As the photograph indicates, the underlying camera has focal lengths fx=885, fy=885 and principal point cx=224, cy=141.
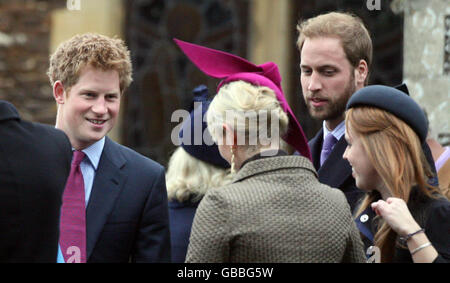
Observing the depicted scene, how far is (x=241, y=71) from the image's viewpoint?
11.1 feet

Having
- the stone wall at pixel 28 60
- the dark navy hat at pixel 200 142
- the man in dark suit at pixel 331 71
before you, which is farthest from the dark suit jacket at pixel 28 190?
the stone wall at pixel 28 60

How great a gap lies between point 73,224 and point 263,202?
101 cm

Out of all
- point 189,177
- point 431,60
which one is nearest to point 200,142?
point 189,177

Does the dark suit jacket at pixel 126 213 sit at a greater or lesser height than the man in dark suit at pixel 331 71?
lesser

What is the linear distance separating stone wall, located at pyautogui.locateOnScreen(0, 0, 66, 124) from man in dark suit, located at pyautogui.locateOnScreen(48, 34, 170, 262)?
3611mm

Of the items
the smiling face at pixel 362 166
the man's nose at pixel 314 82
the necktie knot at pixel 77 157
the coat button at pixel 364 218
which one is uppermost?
the man's nose at pixel 314 82

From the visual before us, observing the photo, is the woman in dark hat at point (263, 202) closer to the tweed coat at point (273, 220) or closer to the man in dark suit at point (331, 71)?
the tweed coat at point (273, 220)

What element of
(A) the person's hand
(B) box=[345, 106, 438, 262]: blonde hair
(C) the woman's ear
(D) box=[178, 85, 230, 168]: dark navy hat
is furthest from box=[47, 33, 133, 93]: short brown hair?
(A) the person's hand

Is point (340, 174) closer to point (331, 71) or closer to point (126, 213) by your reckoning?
point (331, 71)

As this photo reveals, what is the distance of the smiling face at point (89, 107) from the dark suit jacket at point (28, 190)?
2.37 ft

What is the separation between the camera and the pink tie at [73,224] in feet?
11.6

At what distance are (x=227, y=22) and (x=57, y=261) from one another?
4814mm

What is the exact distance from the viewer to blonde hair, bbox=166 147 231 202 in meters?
4.11

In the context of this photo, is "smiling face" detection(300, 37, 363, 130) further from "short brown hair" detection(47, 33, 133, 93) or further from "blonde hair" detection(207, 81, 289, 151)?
"blonde hair" detection(207, 81, 289, 151)
